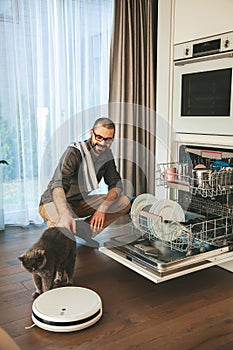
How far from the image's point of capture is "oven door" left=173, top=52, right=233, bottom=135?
229 cm

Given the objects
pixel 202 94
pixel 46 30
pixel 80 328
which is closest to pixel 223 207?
pixel 202 94

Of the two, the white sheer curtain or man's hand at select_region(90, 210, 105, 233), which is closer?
man's hand at select_region(90, 210, 105, 233)

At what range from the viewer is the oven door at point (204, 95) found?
2.29m

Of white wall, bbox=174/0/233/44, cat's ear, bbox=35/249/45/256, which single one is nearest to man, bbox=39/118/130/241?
cat's ear, bbox=35/249/45/256

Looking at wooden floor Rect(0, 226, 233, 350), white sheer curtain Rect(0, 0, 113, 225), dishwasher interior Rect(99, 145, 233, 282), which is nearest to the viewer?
wooden floor Rect(0, 226, 233, 350)

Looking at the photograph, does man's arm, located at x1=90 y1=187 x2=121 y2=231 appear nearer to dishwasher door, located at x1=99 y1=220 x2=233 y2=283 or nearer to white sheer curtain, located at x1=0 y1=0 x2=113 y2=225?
dishwasher door, located at x1=99 y1=220 x2=233 y2=283

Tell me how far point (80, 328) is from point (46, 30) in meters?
2.51

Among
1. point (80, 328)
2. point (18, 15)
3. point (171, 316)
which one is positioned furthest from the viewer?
point (18, 15)

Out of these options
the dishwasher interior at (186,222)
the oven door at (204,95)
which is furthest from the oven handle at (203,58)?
the dishwasher interior at (186,222)

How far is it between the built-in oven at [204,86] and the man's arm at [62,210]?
3.02 feet

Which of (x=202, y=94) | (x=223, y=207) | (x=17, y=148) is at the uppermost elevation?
(x=202, y=94)

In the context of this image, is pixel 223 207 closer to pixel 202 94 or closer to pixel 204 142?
pixel 204 142

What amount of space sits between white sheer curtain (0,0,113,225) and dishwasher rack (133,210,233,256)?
4.47 ft

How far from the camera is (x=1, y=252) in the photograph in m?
2.88
